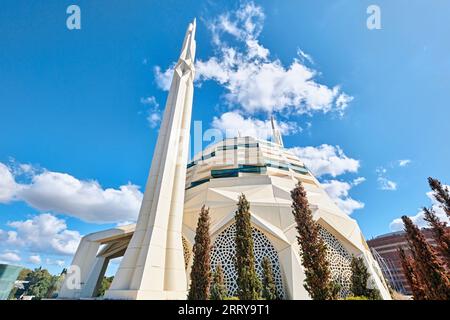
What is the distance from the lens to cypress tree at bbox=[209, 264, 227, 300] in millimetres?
12914

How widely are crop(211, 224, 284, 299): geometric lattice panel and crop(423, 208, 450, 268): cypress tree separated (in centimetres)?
951

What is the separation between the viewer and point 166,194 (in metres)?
13.2

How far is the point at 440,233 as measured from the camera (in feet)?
40.6

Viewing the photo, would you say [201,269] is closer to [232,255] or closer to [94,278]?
[232,255]

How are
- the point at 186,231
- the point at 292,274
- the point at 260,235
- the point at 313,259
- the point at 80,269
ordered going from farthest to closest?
the point at 186,231 → the point at 80,269 → the point at 260,235 → the point at 292,274 → the point at 313,259

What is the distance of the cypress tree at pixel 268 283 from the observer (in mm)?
13219

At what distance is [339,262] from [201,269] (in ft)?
38.5

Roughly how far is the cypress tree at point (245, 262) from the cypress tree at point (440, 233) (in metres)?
10.8

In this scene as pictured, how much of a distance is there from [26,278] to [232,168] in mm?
68548

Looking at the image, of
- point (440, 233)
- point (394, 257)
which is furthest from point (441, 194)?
point (394, 257)

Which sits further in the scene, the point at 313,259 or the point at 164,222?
the point at 164,222

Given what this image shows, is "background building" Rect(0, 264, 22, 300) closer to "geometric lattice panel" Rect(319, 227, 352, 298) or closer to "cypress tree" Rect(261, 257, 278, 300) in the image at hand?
"cypress tree" Rect(261, 257, 278, 300)

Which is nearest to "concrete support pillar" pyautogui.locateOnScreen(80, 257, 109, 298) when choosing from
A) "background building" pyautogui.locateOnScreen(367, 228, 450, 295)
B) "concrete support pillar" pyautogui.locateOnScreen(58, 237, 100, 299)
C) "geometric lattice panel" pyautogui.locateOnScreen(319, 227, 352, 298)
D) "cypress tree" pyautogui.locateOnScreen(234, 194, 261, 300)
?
"concrete support pillar" pyautogui.locateOnScreen(58, 237, 100, 299)
